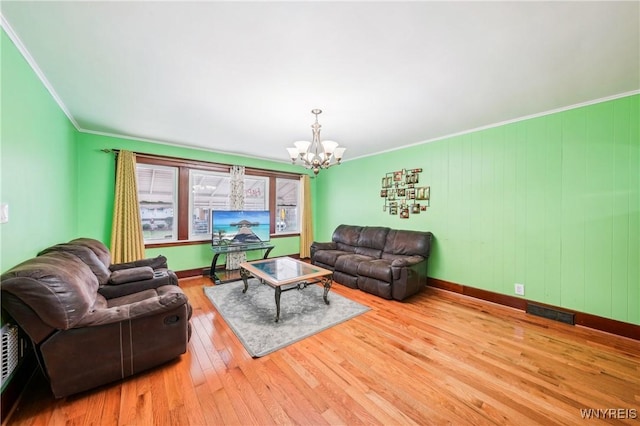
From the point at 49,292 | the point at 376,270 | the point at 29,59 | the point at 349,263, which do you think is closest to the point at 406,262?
the point at 376,270

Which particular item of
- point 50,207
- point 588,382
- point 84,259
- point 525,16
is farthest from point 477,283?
point 50,207

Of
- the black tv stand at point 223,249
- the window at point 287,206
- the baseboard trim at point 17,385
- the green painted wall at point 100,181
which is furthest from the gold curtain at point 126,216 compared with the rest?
the window at point 287,206

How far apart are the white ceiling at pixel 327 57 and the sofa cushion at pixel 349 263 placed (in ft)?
7.25

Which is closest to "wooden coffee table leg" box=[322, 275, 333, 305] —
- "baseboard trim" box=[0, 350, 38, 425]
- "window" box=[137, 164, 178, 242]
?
"baseboard trim" box=[0, 350, 38, 425]

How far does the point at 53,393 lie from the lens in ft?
5.14

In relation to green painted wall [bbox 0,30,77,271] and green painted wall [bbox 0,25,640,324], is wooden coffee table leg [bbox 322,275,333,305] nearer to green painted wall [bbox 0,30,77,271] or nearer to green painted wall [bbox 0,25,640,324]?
green painted wall [bbox 0,25,640,324]

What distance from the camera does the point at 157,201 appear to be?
13.8 feet

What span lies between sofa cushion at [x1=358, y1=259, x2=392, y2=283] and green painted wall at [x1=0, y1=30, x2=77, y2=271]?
3534 mm

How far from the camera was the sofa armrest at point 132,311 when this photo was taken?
1.63 meters

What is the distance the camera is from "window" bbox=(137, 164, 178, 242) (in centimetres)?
407

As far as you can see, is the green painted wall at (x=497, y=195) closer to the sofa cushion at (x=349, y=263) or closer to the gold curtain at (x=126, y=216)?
the gold curtain at (x=126, y=216)

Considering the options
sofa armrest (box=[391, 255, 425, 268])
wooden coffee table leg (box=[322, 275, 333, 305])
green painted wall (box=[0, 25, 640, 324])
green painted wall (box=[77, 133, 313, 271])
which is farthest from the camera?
green painted wall (box=[77, 133, 313, 271])

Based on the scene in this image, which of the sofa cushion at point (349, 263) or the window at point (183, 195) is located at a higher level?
the window at point (183, 195)

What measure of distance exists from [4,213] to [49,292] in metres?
0.62
